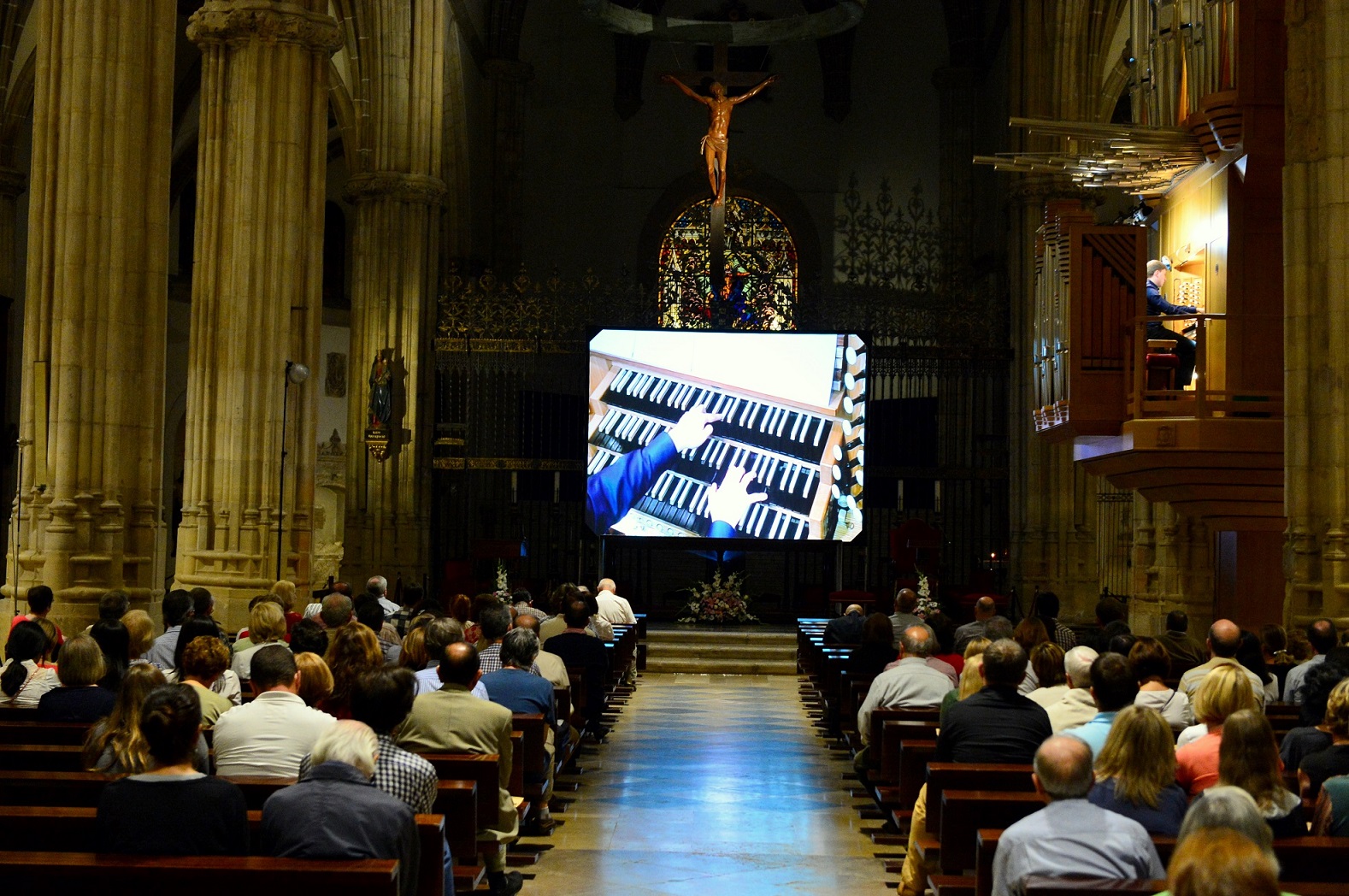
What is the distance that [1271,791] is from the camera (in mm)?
4301

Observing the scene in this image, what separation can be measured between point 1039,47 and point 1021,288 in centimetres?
344

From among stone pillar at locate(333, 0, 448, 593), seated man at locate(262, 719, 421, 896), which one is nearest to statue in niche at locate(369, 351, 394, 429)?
stone pillar at locate(333, 0, 448, 593)

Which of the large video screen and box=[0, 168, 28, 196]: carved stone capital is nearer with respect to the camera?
the large video screen

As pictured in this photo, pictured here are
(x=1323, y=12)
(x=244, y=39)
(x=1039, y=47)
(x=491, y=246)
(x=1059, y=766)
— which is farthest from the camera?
(x=491, y=246)

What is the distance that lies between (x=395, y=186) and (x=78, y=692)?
15.9 metres

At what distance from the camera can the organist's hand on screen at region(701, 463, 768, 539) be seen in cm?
2022

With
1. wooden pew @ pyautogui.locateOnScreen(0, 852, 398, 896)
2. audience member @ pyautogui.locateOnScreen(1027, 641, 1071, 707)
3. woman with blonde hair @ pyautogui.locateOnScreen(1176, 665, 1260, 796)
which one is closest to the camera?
wooden pew @ pyautogui.locateOnScreen(0, 852, 398, 896)

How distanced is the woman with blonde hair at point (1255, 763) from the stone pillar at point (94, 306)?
9.10 meters

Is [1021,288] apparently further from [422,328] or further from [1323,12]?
[1323,12]

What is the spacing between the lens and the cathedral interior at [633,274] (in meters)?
11.6

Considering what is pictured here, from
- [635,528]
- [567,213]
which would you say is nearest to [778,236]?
[567,213]

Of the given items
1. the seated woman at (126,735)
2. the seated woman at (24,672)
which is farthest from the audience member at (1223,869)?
the seated woman at (24,672)

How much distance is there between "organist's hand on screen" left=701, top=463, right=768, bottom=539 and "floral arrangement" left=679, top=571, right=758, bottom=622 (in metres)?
0.83

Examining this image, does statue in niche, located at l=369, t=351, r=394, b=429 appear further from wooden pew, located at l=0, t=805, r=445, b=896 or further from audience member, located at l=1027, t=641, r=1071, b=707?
wooden pew, located at l=0, t=805, r=445, b=896
